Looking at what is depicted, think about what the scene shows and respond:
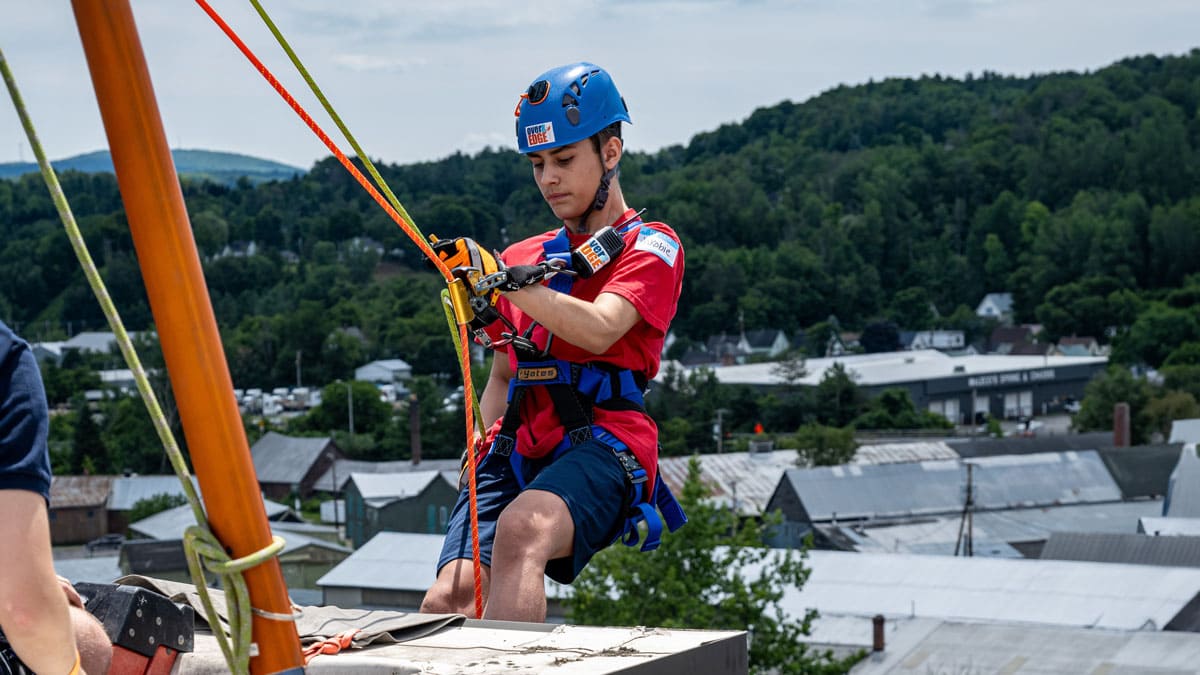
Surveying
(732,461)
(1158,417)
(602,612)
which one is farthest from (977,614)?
(1158,417)

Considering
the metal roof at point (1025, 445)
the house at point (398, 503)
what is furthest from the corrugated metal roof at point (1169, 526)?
the house at point (398, 503)

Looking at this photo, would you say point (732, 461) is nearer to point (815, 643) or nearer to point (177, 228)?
point (815, 643)

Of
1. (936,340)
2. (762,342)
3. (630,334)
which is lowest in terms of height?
(936,340)

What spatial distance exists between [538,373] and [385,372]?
131m

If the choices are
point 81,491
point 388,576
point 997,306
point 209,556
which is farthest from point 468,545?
point 997,306

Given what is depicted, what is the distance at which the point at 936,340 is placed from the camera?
160 m

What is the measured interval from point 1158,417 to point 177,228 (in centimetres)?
9838

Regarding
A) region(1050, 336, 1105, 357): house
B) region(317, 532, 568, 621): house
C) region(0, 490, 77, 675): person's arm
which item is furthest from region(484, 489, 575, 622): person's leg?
region(1050, 336, 1105, 357): house

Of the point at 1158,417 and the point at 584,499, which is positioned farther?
the point at 1158,417

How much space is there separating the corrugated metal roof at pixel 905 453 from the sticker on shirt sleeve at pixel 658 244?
73240mm

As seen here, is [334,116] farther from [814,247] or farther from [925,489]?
[814,247]

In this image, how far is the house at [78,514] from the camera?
81625 mm

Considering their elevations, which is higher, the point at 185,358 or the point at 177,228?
the point at 177,228

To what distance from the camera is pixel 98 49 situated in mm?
3498
